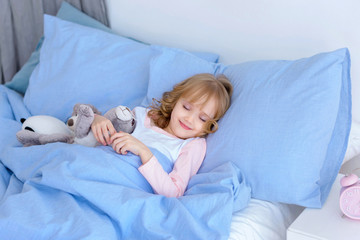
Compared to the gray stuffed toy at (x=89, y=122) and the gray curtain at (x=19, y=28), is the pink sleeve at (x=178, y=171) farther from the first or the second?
the gray curtain at (x=19, y=28)

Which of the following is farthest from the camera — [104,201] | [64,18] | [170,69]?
[64,18]

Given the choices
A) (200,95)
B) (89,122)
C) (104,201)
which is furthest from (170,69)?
(104,201)

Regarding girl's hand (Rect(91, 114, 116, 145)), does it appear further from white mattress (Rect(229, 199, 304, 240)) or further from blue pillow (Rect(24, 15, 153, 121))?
white mattress (Rect(229, 199, 304, 240))

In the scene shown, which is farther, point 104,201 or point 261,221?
point 261,221

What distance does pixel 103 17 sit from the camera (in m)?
2.08

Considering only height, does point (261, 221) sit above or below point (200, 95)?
below

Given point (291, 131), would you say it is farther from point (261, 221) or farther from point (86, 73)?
point (86, 73)

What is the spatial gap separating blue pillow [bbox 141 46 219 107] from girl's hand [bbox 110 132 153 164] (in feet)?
0.95

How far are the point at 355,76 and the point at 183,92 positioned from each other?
1.77 feet

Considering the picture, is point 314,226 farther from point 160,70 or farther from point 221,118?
point 160,70

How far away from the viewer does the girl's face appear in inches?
56.4

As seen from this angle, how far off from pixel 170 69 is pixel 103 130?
0.34 meters

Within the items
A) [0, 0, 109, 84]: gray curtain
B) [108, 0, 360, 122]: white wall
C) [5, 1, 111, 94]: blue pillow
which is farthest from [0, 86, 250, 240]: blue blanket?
[0, 0, 109, 84]: gray curtain

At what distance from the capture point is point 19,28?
7.31 feet
